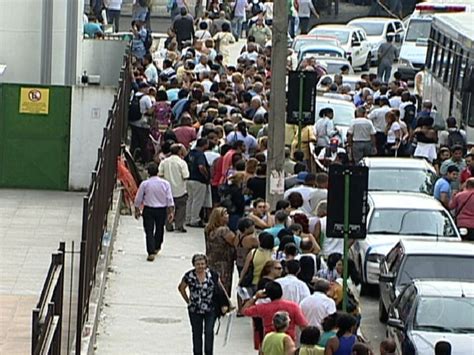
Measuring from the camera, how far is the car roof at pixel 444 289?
1742 centimetres

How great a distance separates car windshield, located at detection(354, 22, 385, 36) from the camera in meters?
50.8

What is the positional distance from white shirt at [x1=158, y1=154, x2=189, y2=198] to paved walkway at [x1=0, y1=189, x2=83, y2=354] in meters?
1.63

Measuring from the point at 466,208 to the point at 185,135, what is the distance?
5.71m

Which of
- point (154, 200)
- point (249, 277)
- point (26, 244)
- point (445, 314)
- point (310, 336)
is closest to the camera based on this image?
point (310, 336)

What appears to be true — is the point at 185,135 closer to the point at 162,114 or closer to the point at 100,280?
the point at 162,114

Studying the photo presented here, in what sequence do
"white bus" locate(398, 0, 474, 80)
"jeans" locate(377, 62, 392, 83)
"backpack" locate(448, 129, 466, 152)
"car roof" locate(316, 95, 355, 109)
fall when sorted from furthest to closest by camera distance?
"white bus" locate(398, 0, 474, 80) → "jeans" locate(377, 62, 392, 83) → "car roof" locate(316, 95, 355, 109) → "backpack" locate(448, 129, 466, 152)

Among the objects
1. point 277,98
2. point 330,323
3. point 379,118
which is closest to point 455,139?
point 379,118

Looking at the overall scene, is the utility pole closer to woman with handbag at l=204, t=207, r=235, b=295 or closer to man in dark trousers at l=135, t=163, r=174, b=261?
man in dark trousers at l=135, t=163, r=174, b=261

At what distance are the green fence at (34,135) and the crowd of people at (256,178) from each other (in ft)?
5.55

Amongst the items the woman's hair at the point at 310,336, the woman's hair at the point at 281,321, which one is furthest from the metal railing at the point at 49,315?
the woman's hair at the point at 281,321

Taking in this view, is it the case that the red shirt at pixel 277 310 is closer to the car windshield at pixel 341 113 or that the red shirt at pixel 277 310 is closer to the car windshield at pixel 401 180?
the car windshield at pixel 401 180

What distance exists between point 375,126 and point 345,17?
29.1m

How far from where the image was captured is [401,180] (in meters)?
25.1

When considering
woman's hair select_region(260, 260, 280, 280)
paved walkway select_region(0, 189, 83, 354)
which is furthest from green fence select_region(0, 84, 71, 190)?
woman's hair select_region(260, 260, 280, 280)
